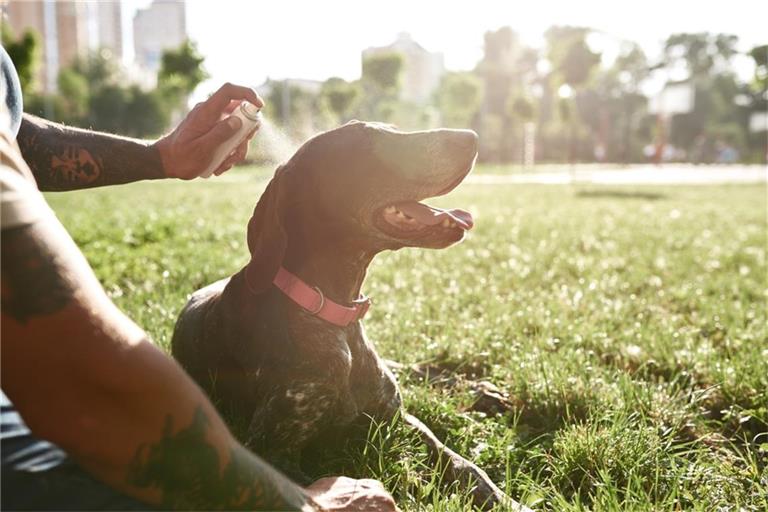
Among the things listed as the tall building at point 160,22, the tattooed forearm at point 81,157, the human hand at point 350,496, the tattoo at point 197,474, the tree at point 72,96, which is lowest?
the human hand at point 350,496

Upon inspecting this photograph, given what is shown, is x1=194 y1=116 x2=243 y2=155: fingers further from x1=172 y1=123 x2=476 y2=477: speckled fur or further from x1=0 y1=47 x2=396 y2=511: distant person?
x1=0 y1=47 x2=396 y2=511: distant person

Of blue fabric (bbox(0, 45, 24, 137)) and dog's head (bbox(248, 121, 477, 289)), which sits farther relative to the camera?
dog's head (bbox(248, 121, 477, 289))

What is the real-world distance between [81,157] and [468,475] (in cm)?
203

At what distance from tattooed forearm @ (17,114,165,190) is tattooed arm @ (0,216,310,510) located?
1593 mm

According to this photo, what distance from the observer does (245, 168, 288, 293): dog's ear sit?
265cm

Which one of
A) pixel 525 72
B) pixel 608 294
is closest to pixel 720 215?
pixel 608 294

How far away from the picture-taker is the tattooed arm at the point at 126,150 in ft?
9.55

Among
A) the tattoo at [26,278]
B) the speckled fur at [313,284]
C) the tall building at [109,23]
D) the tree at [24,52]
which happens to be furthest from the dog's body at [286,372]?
the tall building at [109,23]

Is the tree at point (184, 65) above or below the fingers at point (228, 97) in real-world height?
above

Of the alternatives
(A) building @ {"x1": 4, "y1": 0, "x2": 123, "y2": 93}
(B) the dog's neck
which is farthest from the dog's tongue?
(A) building @ {"x1": 4, "y1": 0, "x2": 123, "y2": 93}

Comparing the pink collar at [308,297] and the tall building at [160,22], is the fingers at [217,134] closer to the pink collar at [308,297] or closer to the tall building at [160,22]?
the pink collar at [308,297]

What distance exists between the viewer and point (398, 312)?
15.4 feet

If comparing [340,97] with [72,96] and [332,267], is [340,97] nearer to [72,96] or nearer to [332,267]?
[72,96]

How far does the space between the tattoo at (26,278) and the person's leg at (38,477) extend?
0.22m
